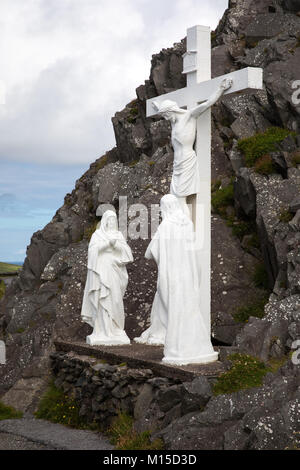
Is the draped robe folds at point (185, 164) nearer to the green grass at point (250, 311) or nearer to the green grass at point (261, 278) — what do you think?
the green grass at point (250, 311)

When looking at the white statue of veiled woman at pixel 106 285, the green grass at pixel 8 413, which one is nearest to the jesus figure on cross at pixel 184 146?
the white statue of veiled woman at pixel 106 285

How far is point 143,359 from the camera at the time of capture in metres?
11.0

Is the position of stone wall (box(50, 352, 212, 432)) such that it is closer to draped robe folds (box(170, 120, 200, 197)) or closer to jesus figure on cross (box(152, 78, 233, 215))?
jesus figure on cross (box(152, 78, 233, 215))

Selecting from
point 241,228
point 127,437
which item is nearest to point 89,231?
point 241,228

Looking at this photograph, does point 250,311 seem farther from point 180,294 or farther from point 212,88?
point 212,88

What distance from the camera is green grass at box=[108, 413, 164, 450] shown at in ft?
29.7

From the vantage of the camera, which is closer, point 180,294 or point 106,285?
point 180,294

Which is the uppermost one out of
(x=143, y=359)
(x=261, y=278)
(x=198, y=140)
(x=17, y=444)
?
(x=198, y=140)

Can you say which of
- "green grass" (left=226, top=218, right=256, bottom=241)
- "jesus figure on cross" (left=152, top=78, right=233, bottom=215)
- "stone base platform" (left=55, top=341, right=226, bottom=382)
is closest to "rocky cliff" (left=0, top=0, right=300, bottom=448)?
"green grass" (left=226, top=218, right=256, bottom=241)

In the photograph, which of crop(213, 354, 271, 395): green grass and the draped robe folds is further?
the draped robe folds

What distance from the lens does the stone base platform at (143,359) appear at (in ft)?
32.6

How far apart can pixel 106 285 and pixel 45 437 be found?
3061 millimetres

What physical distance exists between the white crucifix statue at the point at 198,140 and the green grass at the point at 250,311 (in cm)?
274

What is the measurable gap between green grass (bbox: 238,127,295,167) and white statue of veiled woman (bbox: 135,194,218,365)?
570 cm
